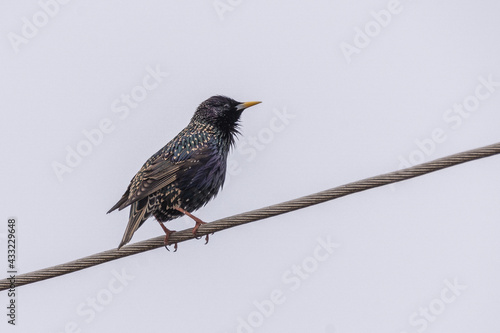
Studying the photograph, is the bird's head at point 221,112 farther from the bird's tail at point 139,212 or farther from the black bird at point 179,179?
the bird's tail at point 139,212

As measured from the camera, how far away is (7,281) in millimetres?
5273

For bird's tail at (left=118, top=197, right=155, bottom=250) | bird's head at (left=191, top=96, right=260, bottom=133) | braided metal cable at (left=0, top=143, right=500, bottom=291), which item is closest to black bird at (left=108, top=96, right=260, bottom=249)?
bird's tail at (left=118, top=197, right=155, bottom=250)

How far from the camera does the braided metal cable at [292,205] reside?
16.1 ft

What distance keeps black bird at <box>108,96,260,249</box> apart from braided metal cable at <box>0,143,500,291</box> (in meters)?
1.24

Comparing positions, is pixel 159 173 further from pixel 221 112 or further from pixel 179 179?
pixel 221 112

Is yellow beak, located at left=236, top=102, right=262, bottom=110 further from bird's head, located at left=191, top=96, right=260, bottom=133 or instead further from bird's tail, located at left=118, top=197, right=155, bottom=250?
bird's tail, located at left=118, top=197, right=155, bottom=250

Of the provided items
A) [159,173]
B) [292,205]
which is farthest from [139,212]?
[292,205]

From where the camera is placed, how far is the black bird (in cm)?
695

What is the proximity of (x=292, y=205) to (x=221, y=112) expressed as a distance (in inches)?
105

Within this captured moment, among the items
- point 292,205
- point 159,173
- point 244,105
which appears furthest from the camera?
point 244,105

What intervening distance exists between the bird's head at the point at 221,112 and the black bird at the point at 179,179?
0.11 m

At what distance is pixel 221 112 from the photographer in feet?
25.3

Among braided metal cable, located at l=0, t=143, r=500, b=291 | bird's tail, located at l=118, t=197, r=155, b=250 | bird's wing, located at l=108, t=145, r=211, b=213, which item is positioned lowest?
braided metal cable, located at l=0, t=143, r=500, b=291

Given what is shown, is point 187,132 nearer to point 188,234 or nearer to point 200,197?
point 200,197
